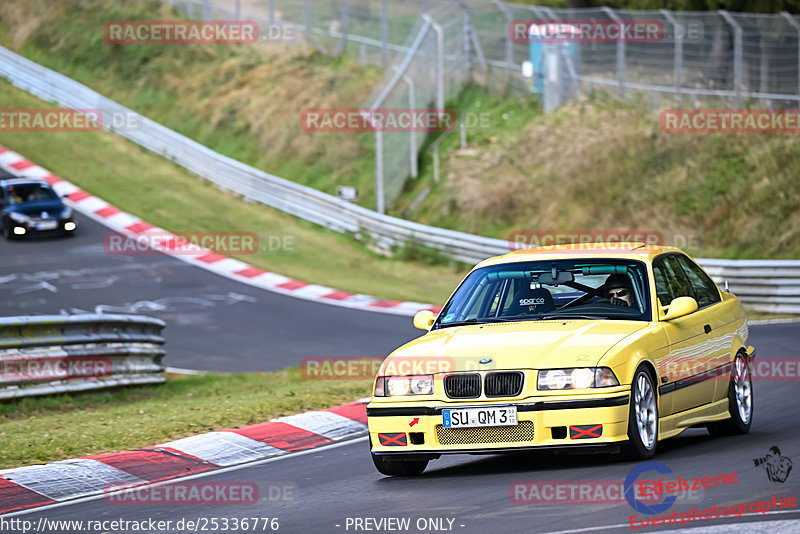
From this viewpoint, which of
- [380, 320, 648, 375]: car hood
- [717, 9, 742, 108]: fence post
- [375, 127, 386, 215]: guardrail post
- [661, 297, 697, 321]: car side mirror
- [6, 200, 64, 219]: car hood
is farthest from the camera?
[375, 127, 386, 215]: guardrail post

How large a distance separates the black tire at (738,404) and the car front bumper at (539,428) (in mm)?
2012

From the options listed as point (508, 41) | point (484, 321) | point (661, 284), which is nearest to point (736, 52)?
point (508, 41)

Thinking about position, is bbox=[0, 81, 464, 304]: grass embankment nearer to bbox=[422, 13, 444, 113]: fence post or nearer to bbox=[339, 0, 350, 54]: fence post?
bbox=[422, 13, 444, 113]: fence post

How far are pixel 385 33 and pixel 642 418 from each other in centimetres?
2971

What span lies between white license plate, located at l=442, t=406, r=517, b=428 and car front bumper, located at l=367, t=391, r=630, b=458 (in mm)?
27

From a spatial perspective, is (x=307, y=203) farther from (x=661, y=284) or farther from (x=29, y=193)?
(x=661, y=284)

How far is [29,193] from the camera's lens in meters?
29.3

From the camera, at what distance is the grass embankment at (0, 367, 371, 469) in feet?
35.8

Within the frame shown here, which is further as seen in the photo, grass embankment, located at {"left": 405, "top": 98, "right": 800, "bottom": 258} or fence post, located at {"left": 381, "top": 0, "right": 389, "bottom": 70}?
fence post, located at {"left": 381, "top": 0, "right": 389, "bottom": 70}

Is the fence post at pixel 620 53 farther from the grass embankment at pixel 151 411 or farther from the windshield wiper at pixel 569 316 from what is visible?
the windshield wiper at pixel 569 316

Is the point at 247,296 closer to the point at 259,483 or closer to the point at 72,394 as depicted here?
the point at 72,394

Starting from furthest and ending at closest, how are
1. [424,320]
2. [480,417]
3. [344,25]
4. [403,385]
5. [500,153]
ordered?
[344,25] < [500,153] < [424,320] < [403,385] < [480,417]

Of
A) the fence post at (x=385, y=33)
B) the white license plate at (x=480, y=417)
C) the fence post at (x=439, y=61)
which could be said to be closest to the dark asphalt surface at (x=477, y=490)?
the white license plate at (x=480, y=417)

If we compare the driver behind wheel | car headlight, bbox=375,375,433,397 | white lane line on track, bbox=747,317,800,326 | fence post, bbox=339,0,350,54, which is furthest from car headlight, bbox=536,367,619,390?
fence post, bbox=339,0,350,54
